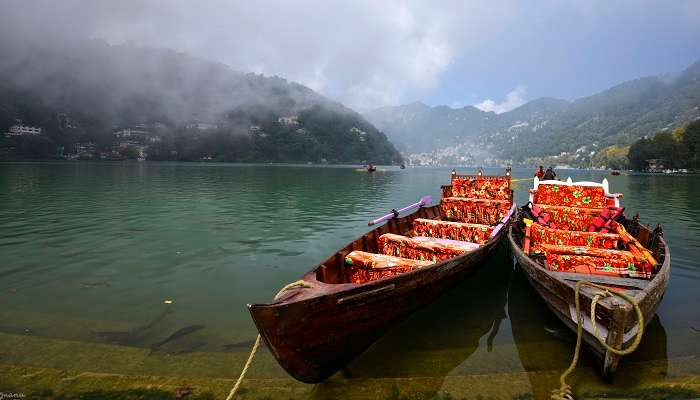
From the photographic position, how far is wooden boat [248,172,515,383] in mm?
4688

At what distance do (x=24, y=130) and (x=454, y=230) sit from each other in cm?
20382

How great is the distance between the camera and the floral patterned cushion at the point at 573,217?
11.8 meters

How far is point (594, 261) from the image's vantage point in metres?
8.36

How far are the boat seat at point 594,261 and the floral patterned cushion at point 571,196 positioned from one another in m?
4.84

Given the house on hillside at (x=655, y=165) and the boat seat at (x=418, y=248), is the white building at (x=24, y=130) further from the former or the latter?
the house on hillside at (x=655, y=165)

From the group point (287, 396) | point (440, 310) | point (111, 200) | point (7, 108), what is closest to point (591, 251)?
point (440, 310)

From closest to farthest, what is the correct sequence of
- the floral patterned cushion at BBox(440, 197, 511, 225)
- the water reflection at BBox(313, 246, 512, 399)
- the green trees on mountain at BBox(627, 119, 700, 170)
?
the water reflection at BBox(313, 246, 512, 399), the floral patterned cushion at BBox(440, 197, 511, 225), the green trees on mountain at BBox(627, 119, 700, 170)

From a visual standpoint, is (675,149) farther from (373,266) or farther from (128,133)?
(128,133)

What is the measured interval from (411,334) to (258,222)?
13948mm

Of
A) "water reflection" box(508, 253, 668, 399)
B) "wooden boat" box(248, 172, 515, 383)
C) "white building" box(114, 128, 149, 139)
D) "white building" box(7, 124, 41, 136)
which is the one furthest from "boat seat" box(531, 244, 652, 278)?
"white building" box(114, 128, 149, 139)

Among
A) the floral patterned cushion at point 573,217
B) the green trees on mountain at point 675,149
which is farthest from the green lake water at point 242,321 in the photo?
the green trees on mountain at point 675,149

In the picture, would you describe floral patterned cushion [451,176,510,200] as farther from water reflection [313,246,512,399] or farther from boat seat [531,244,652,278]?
boat seat [531,244,652,278]

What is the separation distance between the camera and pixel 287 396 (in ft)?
17.8

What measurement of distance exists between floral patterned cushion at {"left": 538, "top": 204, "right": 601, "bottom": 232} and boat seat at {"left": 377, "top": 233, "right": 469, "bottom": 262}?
527 cm
